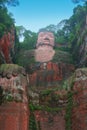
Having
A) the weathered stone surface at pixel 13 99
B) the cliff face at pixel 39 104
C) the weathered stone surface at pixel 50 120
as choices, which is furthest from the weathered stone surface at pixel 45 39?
the weathered stone surface at pixel 50 120

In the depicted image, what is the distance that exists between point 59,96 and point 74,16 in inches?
479

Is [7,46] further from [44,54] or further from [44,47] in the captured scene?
[44,47]

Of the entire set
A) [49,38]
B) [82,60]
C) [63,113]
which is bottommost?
[63,113]

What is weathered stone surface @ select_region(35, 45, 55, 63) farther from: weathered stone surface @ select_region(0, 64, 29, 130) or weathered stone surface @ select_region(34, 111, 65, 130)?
weathered stone surface @ select_region(34, 111, 65, 130)

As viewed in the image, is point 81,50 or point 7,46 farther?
point 81,50

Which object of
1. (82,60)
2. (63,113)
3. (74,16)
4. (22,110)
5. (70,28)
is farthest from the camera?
(70,28)

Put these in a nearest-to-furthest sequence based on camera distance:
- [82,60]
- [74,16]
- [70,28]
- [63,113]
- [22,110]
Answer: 1. [22,110]
2. [63,113]
3. [82,60]
4. [74,16]
5. [70,28]

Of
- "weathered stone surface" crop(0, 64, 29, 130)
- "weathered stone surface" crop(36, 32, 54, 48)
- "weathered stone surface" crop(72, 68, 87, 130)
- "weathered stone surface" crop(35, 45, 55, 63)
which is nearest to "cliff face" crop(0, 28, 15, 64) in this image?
"weathered stone surface" crop(35, 45, 55, 63)

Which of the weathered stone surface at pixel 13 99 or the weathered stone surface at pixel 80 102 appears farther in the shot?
the weathered stone surface at pixel 80 102

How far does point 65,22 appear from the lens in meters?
32.2

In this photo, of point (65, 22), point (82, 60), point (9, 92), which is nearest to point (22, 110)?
point (9, 92)

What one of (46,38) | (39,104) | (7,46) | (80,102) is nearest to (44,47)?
(46,38)

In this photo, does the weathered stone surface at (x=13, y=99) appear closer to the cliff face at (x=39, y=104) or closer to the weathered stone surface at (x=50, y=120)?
the cliff face at (x=39, y=104)

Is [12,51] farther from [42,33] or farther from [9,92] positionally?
[9,92]
